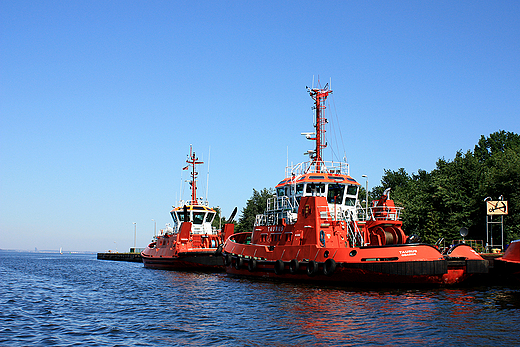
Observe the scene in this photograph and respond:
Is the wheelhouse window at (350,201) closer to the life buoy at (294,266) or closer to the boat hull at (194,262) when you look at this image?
the life buoy at (294,266)

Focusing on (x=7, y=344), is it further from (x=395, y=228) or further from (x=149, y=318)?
(x=395, y=228)

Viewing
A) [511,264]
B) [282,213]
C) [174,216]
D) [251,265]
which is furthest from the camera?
[174,216]

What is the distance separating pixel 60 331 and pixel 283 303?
26.7ft

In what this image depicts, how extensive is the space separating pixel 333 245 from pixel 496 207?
19238 millimetres

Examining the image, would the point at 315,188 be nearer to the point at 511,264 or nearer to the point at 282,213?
the point at 282,213

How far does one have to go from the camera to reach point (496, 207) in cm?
3762

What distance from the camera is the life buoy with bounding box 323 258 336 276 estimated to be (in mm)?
23831

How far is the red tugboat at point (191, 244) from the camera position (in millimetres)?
39969

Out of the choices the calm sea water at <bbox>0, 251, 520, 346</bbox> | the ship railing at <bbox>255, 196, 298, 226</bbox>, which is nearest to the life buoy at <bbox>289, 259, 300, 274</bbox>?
the calm sea water at <bbox>0, 251, 520, 346</bbox>

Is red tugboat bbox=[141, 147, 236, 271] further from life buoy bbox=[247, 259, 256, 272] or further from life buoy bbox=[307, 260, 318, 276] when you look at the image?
life buoy bbox=[307, 260, 318, 276]

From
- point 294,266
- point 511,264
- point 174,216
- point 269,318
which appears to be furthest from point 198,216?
point 269,318

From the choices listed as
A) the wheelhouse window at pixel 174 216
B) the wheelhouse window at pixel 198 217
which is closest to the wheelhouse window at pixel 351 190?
the wheelhouse window at pixel 198 217

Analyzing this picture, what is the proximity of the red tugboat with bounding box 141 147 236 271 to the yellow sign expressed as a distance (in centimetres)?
2032

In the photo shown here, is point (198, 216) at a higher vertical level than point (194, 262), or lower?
higher
